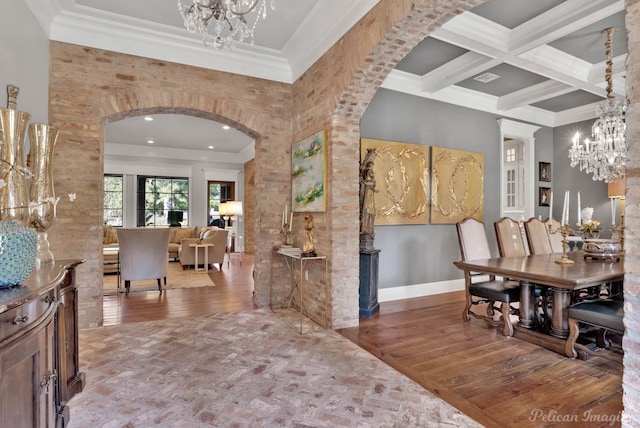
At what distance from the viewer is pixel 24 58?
2883 millimetres

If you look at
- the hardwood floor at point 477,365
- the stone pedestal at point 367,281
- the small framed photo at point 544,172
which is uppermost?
the small framed photo at point 544,172

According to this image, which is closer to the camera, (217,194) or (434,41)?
(434,41)

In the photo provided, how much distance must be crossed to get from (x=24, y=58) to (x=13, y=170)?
184cm

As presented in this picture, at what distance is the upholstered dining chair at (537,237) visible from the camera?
4418 mm

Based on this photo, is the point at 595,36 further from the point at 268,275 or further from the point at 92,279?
the point at 92,279

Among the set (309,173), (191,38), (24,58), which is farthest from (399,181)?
(24,58)

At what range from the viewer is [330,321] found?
3500mm

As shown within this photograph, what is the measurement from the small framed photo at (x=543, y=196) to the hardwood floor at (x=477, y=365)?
123 inches

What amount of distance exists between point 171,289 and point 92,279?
183 cm

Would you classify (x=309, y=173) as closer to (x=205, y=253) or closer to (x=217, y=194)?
(x=205, y=253)

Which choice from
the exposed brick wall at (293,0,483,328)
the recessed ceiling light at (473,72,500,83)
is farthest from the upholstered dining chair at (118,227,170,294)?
the recessed ceiling light at (473,72,500,83)

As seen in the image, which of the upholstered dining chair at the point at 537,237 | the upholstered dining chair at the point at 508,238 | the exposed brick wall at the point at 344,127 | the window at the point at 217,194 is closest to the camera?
the exposed brick wall at the point at 344,127

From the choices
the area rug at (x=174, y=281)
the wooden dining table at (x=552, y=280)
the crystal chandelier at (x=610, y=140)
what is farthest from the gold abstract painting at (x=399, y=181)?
the area rug at (x=174, y=281)

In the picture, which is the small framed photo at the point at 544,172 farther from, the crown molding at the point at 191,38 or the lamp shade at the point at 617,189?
the crown molding at the point at 191,38
